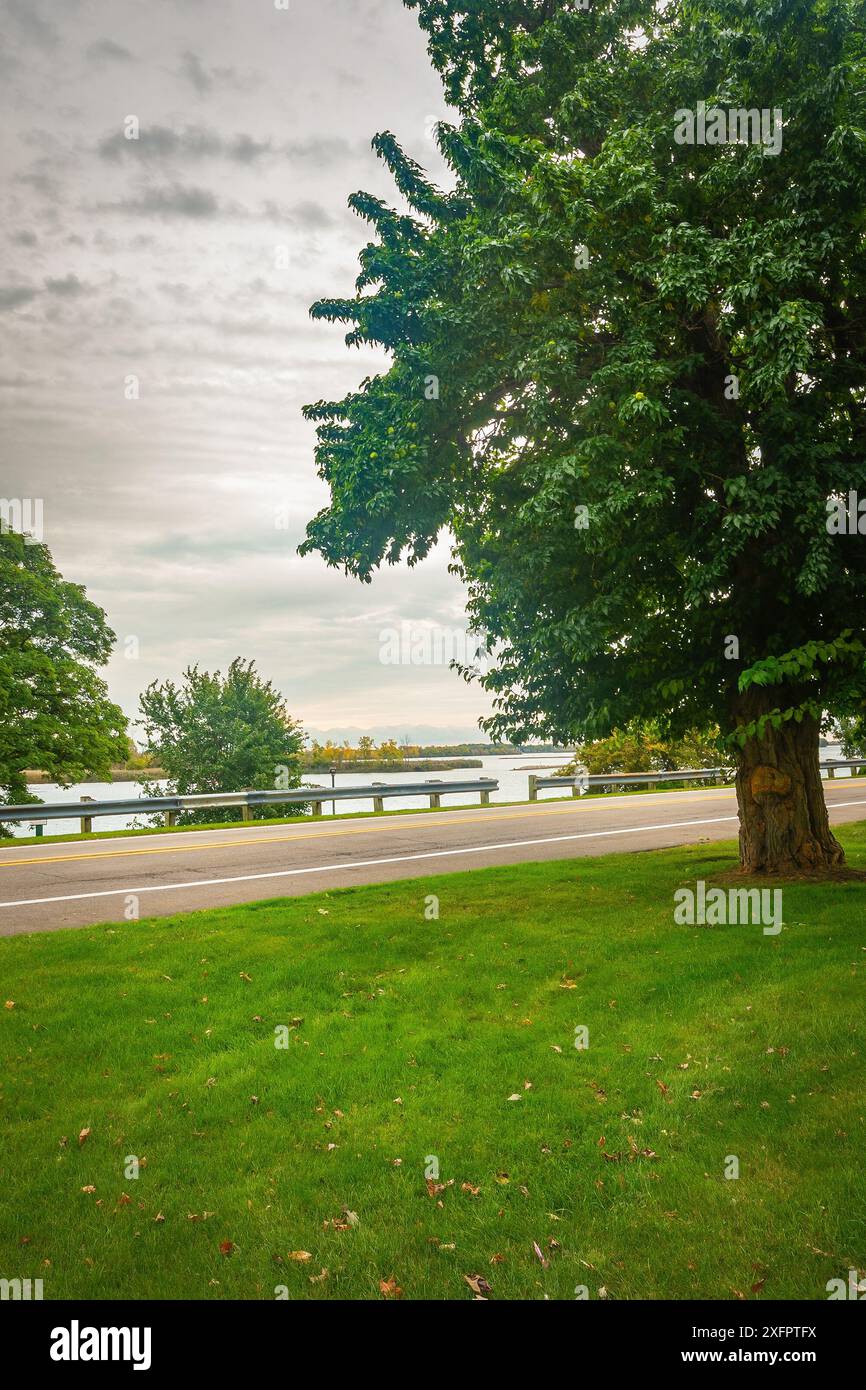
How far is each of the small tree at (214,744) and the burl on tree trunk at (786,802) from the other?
767 inches

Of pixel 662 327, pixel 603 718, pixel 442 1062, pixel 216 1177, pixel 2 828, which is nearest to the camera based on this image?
pixel 216 1177

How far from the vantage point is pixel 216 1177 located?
14.3ft

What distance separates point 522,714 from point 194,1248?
741 cm

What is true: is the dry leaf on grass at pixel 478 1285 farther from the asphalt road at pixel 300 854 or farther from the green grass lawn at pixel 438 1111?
the asphalt road at pixel 300 854

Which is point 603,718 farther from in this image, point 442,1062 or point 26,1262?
point 26,1262

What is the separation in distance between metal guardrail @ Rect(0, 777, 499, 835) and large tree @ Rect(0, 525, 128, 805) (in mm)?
4970

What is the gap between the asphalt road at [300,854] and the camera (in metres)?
11.1

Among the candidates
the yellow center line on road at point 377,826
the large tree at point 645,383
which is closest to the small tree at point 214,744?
the yellow center line on road at point 377,826

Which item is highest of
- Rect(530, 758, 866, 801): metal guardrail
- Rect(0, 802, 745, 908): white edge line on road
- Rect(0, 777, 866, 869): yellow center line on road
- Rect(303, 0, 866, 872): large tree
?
Result: Rect(303, 0, 866, 872): large tree

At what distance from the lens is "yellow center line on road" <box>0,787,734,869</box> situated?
49.5ft

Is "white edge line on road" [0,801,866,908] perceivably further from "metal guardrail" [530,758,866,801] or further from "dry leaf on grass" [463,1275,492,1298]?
"dry leaf on grass" [463,1275,492,1298]

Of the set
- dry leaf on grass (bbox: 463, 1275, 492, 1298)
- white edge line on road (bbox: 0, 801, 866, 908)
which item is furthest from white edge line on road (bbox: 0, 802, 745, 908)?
dry leaf on grass (bbox: 463, 1275, 492, 1298)

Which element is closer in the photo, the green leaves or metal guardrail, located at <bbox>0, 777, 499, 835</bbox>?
the green leaves

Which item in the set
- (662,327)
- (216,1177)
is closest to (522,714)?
(662,327)
